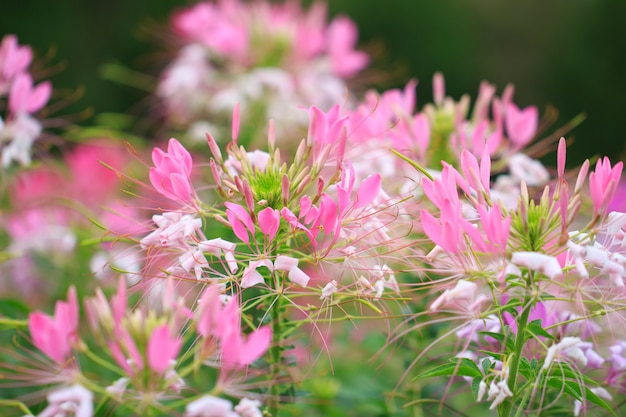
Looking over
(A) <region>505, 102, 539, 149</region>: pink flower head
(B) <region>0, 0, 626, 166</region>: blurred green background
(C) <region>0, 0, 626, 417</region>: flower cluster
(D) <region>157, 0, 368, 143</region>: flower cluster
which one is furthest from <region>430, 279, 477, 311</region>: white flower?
(B) <region>0, 0, 626, 166</region>: blurred green background

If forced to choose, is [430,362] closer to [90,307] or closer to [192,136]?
[90,307]

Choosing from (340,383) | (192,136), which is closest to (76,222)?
(192,136)

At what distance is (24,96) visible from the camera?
1.38 meters

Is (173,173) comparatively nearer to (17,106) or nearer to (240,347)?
(240,347)

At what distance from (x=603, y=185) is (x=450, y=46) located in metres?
4.15

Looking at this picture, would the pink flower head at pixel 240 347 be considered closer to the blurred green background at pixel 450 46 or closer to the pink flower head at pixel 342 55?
the pink flower head at pixel 342 55

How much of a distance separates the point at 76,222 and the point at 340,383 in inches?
33.5

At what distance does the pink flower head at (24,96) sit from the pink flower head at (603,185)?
3.47 ft

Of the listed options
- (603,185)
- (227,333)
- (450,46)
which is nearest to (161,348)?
(227,333)

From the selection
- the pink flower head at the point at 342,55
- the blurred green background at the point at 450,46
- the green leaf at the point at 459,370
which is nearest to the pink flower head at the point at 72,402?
the green leaf at the point at 459,370

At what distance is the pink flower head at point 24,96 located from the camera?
1365 millimetres

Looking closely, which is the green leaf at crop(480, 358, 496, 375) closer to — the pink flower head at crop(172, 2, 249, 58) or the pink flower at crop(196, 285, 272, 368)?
the pink flower at crop(196, 285, 272, 368)

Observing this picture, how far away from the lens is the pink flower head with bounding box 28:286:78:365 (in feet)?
2.75

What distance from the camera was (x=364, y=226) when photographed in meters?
1.10
